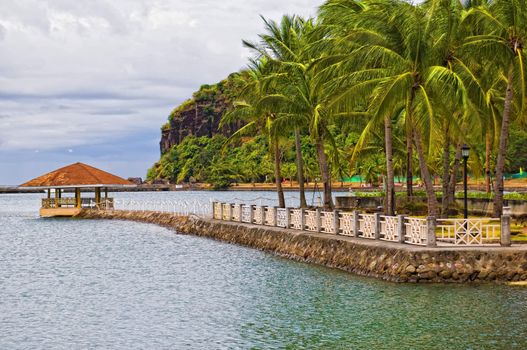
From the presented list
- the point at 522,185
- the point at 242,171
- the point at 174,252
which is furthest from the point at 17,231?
the point at 242,171

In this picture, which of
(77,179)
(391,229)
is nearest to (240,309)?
(391,229)

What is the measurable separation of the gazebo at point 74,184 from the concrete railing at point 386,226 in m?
26.8

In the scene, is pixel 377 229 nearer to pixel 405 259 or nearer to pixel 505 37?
pixel 405 259

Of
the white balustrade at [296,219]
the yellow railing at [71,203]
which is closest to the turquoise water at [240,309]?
the white balustrade at [296,219]

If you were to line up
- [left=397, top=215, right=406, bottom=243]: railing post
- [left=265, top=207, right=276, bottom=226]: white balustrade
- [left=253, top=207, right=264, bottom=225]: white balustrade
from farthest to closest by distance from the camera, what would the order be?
[left=253, top=207, right=264, bottom=225]: white balustrade → [left=265, top=207, right=276, bottom=226]: white balustrade → [left=397, top=215, right=406, bottom=243]: railing post

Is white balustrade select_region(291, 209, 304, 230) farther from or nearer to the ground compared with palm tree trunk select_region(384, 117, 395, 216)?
nearer to the ground

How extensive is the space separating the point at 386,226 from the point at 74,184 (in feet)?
144

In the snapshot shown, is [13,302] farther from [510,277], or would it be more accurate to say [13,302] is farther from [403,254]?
[510,277]

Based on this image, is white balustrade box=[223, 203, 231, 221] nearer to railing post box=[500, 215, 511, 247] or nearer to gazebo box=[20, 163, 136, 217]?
gazebo box=[20, 163, 136, 217]

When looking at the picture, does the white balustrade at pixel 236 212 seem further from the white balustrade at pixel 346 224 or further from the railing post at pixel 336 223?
the white balustrade at pixel 346 224

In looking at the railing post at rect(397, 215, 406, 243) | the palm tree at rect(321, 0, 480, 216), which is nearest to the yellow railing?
the palm tree at rect(321, 0, 480, 216)

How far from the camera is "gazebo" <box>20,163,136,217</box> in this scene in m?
65.8

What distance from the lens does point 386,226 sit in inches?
1070

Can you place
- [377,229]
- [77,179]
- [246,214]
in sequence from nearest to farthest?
[377,229] → [246,214] → [77,179]
